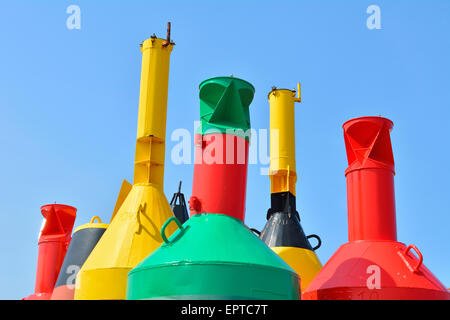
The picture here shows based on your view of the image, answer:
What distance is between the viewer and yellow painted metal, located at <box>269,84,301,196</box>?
644 inches

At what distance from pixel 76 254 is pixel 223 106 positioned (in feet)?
21.9

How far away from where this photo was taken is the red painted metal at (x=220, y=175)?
894cm

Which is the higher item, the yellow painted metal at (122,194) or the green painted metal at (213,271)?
the yellow painted metal at (122,194)

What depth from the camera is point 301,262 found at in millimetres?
14273

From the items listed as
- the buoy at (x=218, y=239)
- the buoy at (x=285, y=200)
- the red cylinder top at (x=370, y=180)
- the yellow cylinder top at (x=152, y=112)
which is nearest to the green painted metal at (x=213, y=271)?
the buoy at (x=218, y=239)

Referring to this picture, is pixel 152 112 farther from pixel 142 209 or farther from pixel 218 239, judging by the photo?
pixel 218 239

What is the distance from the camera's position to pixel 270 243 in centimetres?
1473

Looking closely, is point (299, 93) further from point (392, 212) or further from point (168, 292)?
point (168, 292)

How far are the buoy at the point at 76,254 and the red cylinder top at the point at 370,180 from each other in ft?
21.3

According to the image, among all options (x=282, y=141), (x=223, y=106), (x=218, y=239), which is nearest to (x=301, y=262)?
(x=282, y=141)

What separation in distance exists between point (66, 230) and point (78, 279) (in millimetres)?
5558

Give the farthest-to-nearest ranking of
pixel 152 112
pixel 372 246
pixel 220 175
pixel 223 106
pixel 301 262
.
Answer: pixel 301 262
pixel 152 112
pixel 372 246
pixel 223 106
pixel 220 175

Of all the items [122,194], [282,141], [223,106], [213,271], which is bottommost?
[213,271]

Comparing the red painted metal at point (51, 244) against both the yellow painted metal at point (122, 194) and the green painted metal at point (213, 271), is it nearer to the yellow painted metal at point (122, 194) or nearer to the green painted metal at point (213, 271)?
the yellow painted metal at point (122, 194)
